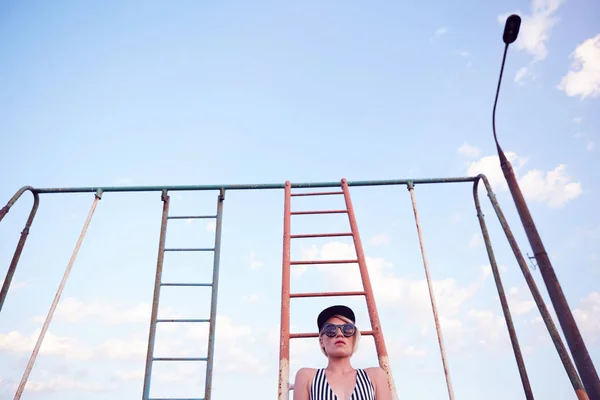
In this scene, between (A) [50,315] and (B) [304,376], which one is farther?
(A) [50,315]

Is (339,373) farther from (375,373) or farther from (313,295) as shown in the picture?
(313,295)

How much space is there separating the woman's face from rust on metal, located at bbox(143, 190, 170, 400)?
2.10 m

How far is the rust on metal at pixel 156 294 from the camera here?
153 inches

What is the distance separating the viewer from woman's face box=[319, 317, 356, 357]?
2.66 metres

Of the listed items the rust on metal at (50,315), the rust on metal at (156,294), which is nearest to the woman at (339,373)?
the rust on metal at (156,294)

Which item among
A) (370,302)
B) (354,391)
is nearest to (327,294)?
(370,302)

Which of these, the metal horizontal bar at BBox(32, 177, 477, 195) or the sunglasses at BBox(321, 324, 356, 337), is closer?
the sunglasses at BBox(321, 324, 356, 337)

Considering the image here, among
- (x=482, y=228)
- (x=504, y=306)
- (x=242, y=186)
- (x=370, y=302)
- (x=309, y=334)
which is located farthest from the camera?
(x=242, y=186)

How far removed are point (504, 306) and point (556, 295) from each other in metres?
2.03

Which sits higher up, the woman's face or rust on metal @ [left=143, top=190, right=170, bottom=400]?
rust on metal @ [left=143, top=190, right=170, bottom=400]

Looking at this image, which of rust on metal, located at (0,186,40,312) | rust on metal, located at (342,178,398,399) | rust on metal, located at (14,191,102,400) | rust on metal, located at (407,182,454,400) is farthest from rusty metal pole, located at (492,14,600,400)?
rust on metal, located at (0,186,40,312)

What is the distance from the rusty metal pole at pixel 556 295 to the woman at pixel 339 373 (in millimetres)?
1103

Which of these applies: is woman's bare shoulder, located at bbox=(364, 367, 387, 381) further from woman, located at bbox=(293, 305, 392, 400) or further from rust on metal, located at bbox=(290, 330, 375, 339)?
rust on metal, located at bbox=(290, 330, 375, 339)

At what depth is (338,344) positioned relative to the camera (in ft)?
8.75
